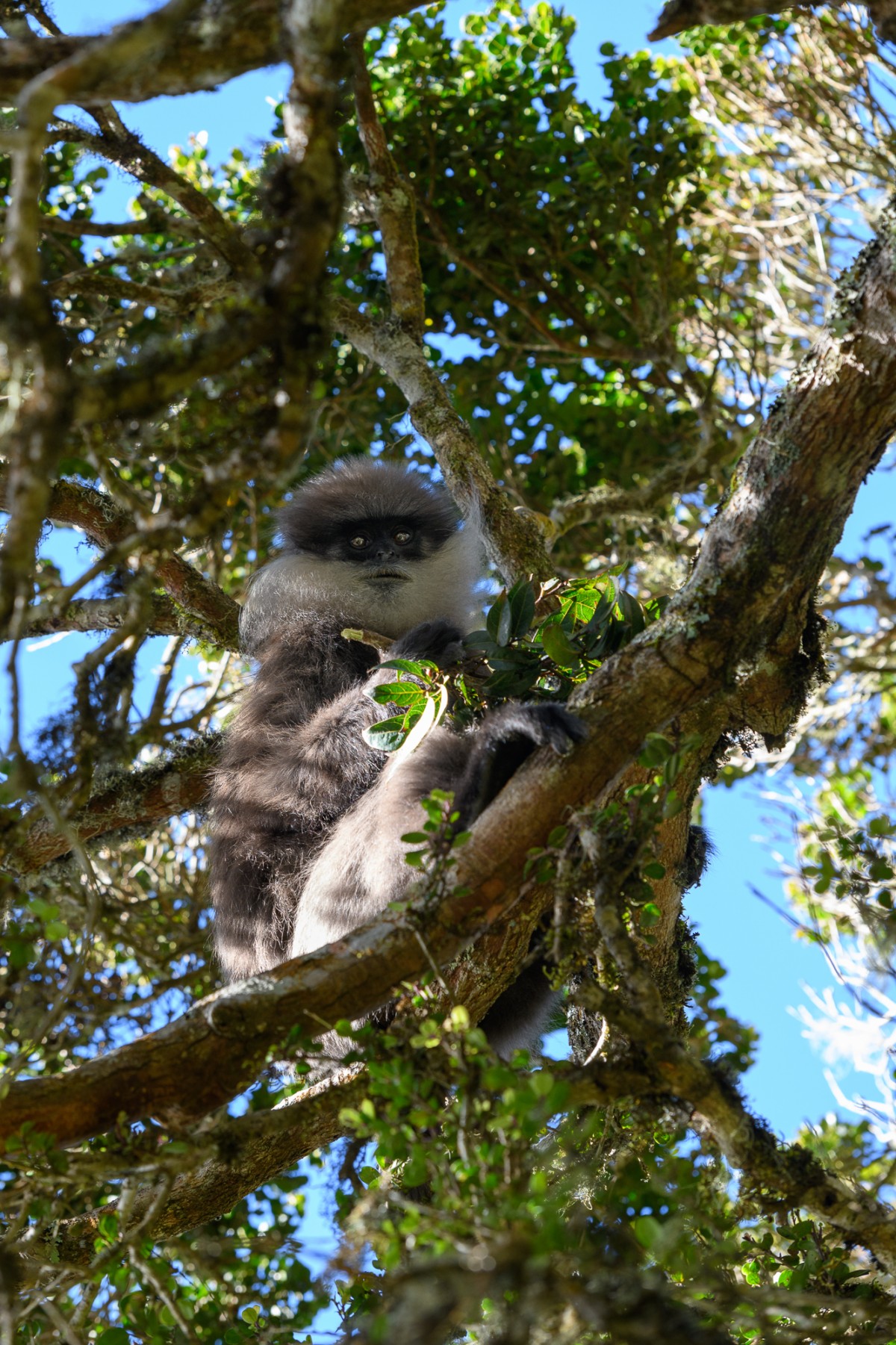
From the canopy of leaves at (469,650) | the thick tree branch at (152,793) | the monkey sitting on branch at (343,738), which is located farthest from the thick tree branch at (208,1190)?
the thick tree branch at (152,793)

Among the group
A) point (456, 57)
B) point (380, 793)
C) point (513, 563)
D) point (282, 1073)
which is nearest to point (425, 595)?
point (513, 563)

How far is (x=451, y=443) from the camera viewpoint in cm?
438

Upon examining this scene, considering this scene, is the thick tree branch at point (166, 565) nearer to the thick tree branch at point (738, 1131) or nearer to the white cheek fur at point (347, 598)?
the white cheek fur at point (347, 598)

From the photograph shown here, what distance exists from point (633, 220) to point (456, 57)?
1241 mm

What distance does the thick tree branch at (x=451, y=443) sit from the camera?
4297mm

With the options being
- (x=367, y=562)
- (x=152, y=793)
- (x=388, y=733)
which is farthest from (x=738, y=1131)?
(x=152, y=793)

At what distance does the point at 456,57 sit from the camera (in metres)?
6.08

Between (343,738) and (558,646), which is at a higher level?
(343,738)

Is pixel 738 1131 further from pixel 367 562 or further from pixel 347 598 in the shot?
pixel 367 562

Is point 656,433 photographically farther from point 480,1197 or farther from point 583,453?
point 480,1197

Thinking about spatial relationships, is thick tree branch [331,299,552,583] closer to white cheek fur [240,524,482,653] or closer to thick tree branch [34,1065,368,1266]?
white cheek fur [240,524,482,653]

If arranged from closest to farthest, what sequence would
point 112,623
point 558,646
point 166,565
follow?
point 558,646, point 112,623, point 166,565

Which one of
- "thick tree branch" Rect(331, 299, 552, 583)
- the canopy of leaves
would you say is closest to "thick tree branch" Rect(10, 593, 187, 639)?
the canopy of leaves

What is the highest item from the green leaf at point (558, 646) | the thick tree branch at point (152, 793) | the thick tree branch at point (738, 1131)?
the thick tree branch at point (152, 793)
